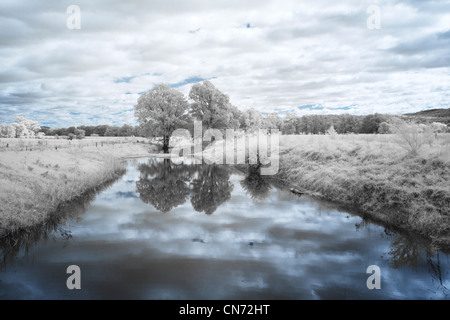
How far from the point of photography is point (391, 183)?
481 inches

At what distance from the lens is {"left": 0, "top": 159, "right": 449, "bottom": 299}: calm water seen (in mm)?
7121

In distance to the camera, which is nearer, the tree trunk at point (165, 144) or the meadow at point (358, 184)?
the meadow at point (358, 184)

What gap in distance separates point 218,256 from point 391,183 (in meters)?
8.36

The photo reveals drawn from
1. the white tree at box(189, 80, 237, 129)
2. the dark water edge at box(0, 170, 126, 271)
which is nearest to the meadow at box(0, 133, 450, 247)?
the dark water edge at box(0, 170, 126, 271)

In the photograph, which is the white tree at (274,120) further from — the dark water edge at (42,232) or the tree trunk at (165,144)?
the dark water edge at (42,232)

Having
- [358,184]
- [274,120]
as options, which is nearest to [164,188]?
[358,184]

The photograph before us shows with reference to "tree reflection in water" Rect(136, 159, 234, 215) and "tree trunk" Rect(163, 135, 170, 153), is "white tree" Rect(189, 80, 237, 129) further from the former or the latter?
"tree reflection in water" Rect(136, 159, 234, 215)

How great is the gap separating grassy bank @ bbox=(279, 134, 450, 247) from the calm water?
840mm

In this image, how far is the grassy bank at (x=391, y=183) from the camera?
32.8ft

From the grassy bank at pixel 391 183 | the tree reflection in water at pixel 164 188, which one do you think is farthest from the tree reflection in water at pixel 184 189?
the grassy bank at pixel 391 183

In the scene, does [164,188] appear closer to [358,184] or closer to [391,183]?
[358,184]

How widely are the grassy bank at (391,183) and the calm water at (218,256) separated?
840 millimetres
